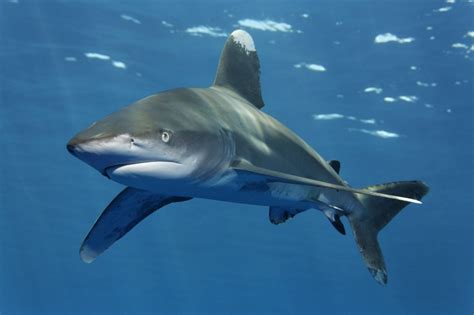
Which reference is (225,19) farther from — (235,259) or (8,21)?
(235,259)

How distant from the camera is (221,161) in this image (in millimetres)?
4344

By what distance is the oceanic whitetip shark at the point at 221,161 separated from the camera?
11.2 ft

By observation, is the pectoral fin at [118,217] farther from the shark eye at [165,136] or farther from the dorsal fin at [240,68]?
the shark eye at [165,136]

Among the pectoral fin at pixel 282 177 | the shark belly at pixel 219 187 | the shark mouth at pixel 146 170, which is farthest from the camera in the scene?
the pectoral fin at pixel 282 177

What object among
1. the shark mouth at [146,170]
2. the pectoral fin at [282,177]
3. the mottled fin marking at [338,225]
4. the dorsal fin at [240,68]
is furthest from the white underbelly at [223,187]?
the dorsal fin at [240,68]

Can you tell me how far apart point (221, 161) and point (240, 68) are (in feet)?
7.73

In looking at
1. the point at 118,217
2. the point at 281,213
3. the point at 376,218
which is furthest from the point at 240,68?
the point at 376,218

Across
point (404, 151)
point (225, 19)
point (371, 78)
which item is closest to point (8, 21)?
point (225, 19)

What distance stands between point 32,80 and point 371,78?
13.7m

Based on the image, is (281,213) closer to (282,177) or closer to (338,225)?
(338,225)

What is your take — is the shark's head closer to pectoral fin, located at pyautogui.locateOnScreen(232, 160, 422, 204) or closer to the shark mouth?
the shark mouth

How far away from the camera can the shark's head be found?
3.20m

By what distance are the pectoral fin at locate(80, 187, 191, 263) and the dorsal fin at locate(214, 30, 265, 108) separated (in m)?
1.60

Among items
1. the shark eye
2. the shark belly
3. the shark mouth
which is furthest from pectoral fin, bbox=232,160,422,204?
the shark eye
